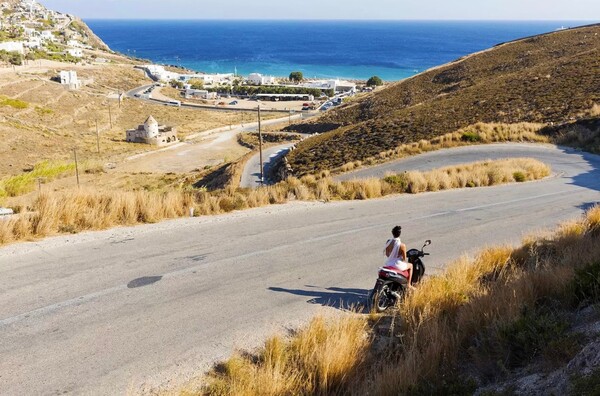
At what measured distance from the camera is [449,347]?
5.02 metres

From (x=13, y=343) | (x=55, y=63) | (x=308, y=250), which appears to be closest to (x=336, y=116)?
(x=308, y=250)

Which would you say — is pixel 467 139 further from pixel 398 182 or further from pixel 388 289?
pixel 388 289

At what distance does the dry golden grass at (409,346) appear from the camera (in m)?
4.52

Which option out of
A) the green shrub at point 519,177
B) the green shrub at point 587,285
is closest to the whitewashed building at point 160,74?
the green shrub at point 519,177

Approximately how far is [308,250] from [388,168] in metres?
19.9

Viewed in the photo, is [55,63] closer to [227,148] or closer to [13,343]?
[227,148]

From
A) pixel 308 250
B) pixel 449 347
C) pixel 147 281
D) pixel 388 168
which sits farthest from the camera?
pixel 388 168

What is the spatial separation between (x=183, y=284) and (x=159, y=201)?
13.5 ft

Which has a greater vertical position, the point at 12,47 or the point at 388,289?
the point at 12,47

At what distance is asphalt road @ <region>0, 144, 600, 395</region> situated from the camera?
5.15m

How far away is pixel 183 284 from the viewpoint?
7148mm

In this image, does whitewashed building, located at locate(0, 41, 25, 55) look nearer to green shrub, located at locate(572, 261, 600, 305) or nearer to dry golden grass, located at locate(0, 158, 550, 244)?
dry golden grass, located at locate(0, 158, 550, 244)

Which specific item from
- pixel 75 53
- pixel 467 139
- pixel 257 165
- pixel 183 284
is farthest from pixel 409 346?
pixel 75 53

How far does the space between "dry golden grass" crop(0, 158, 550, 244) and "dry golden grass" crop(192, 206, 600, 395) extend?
17.9ft
